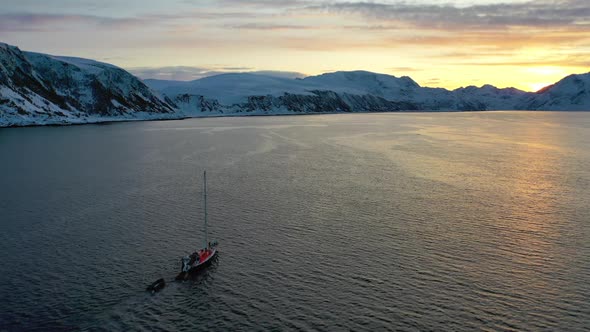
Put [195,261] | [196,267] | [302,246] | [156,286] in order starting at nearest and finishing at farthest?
1. [156,286]
2. [196,267]
3. [195,261]
4. [302,246]

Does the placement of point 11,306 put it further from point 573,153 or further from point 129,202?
point 573,153

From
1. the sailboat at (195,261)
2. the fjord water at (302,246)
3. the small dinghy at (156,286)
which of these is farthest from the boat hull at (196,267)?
the small dinghy at (156,286)

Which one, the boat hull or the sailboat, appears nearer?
the boat hull

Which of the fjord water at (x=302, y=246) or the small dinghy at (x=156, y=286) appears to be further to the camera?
the small dinghy at (x=156, y=286)

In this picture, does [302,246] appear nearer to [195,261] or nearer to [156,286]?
[195,261]

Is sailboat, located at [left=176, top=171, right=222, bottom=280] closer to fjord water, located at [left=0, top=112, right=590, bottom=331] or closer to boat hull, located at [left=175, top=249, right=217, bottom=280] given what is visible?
boat hull, located at [left=175, top=249, right=217, bottom=280]

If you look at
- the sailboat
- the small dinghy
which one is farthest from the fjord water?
the sailboat

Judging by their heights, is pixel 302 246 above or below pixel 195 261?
below

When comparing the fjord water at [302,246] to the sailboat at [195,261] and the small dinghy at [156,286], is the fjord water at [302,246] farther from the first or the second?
the sailboat at [195,261]

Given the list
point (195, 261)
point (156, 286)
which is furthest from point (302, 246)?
point (156, 286)
